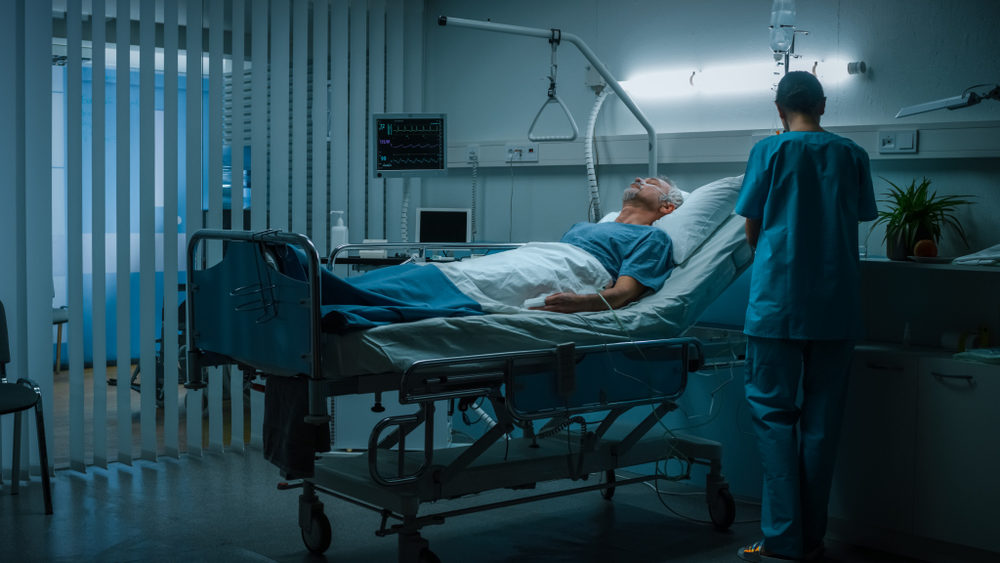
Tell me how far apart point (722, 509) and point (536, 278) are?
1054mm

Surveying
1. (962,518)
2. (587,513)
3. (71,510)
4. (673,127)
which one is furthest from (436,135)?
(962,518)

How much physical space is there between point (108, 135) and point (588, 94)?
4.13 metres

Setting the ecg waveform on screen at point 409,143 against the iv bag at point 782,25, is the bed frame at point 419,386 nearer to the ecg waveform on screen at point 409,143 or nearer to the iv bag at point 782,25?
the iv bag at point 782,25

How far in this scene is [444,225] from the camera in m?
5.05

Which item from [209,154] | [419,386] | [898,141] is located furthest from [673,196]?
[209,154]

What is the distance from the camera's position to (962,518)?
3.01m

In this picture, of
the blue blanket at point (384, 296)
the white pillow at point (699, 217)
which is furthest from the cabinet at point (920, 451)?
the blue blanket at point (384, 296)

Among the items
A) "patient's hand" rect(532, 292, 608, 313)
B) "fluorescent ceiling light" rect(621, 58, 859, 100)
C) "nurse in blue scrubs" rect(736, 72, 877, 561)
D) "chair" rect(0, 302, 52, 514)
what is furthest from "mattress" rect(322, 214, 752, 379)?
"chair" rect(0, 302, 52, 514)

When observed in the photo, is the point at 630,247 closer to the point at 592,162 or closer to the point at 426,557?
the point at 592,162

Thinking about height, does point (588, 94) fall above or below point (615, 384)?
above

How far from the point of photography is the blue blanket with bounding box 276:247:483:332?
8.53ft

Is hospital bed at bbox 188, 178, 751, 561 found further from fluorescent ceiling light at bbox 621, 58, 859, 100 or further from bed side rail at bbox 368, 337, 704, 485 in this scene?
fluorescent ceiling light at bbox 621, 58, 859, 100

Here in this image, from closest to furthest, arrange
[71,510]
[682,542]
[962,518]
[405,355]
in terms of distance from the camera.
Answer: [405,355]
[962,518]
[682,542]
[71,510]

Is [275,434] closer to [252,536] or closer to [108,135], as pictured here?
[252,536]
